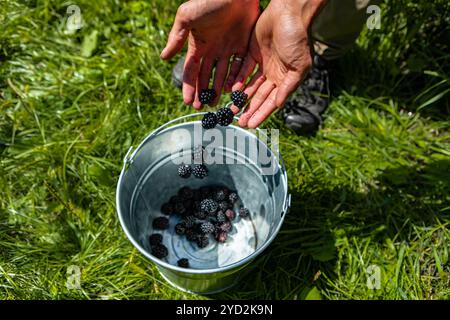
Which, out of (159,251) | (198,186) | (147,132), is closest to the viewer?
(159,251)

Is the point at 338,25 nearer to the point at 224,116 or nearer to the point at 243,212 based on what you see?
the point at 224,116

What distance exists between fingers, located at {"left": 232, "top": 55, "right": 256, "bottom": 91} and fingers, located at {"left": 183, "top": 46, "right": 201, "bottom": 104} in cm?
25

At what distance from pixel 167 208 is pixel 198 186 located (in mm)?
255

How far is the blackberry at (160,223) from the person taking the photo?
268 centimetres

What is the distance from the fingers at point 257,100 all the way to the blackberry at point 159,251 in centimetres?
84

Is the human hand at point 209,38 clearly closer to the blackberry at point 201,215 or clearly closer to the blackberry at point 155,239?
the blackberry at point 201,215

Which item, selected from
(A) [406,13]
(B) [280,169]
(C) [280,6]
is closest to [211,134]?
(B) [280,169]

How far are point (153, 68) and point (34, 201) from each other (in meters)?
1.19

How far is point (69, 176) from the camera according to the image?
2.87 meters

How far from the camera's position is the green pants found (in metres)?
2.63

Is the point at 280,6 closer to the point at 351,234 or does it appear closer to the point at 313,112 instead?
the point at 313,112

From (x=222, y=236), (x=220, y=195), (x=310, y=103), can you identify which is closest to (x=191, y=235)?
(x=222, y=236)

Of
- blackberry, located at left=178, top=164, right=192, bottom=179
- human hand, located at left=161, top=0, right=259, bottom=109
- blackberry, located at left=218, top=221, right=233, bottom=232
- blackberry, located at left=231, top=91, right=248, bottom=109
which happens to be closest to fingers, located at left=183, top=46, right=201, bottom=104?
human hand, located at left=161, top=0, right=259, bottom=109

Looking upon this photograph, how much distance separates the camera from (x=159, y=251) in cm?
256
